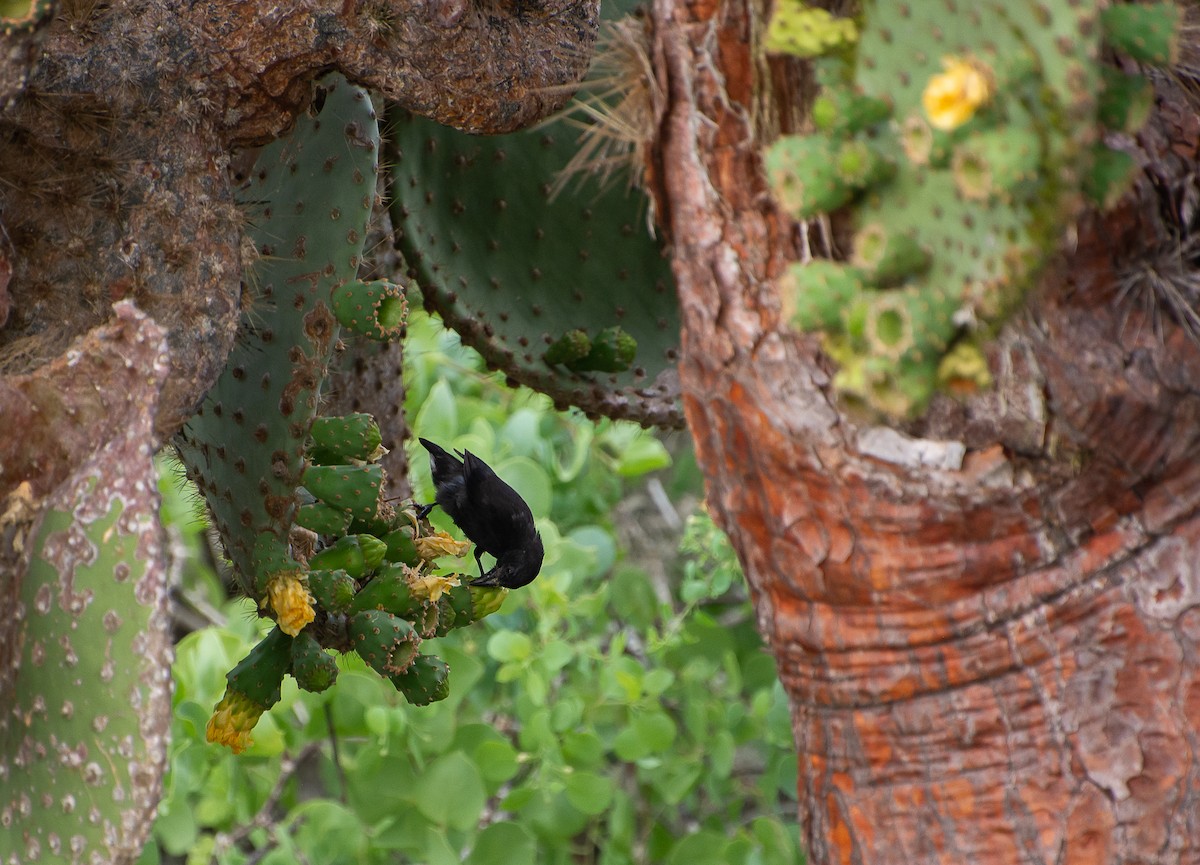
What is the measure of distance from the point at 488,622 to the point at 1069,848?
5.52 feet

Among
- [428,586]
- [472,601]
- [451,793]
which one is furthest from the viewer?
[451,793]

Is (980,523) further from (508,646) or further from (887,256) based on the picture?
(508,646)

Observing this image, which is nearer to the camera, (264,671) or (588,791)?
(264,671)

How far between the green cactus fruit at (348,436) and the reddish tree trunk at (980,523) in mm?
513

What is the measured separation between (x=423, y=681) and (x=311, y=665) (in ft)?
0.45

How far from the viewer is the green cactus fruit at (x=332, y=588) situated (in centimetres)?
117

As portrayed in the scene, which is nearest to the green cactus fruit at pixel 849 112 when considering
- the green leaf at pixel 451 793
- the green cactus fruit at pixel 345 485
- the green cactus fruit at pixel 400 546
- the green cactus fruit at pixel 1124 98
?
the green cactus fruit at pixel 1124 98

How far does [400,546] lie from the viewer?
1313 millimetres

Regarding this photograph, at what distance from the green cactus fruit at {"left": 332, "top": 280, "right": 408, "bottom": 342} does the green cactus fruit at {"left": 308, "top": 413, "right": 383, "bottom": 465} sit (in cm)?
9

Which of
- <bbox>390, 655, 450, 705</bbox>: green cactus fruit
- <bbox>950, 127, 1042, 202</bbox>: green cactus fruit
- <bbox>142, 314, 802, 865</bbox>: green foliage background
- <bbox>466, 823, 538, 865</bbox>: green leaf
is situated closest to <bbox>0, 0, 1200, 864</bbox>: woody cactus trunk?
<bbox>950, 127, 1042, 202</bbox>: green cactus fruit

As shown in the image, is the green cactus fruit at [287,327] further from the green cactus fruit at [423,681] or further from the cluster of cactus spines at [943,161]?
the cluster of cactus spines at [943,161]

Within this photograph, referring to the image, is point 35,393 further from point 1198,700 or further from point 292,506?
point 1198,700

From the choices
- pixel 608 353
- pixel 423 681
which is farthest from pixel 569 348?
pixel 423 681

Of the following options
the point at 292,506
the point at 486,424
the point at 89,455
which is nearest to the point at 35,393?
the point at 89,455
